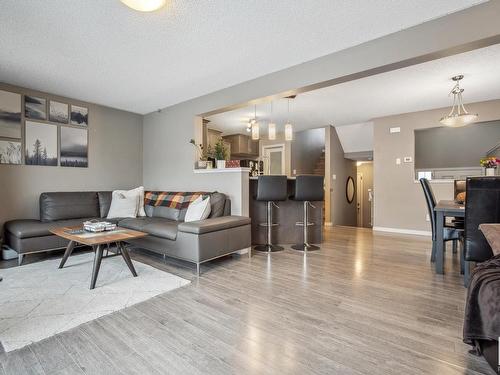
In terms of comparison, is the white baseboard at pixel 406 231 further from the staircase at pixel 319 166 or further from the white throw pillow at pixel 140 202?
the white throw pillow at pixel 140 202

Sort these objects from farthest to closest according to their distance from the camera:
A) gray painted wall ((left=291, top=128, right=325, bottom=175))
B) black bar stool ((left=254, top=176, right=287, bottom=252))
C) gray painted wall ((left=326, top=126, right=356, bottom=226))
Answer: gray painted wall ((left=291, top=128, right=325, bottom=175)), gray painted wall ((left=326, top=126, right=356, bottom=226)), black bar stool ((left=254, top=176, right=287, bottom=252))

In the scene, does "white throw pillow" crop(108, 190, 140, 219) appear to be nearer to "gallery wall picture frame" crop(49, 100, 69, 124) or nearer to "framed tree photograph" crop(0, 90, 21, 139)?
"gallery wall picture frame" crop(49, 100, 69, 124)

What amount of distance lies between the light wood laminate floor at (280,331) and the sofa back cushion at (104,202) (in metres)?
2.34

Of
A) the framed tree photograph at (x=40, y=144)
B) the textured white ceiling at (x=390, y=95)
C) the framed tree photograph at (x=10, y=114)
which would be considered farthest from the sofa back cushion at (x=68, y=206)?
the textured white ceiling at (x=390, y=95)

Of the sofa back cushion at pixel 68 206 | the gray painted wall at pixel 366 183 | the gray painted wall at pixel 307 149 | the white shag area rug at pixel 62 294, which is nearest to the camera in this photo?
the white shag area rug at pixel 62 294

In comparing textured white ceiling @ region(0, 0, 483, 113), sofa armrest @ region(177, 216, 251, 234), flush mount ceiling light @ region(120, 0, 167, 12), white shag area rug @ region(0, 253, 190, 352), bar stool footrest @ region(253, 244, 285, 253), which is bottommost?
bar stool footrest @ region(253, 244, 285, 253)

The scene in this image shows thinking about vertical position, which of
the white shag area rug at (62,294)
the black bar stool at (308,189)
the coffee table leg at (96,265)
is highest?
the black bar stool at (308,189)

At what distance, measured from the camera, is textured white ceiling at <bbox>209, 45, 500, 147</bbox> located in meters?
3.09

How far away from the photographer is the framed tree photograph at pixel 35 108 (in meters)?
3.77

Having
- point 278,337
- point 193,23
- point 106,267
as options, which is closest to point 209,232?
point 106,267

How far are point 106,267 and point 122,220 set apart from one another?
3.01 feet

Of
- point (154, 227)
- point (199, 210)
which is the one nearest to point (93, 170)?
point (154, 227)

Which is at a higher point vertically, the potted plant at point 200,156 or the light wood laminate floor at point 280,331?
the potted plant at point 200,156

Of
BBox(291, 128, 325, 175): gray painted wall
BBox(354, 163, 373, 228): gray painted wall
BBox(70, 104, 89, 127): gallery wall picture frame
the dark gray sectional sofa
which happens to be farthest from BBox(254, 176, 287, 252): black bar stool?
BBox(354, 163, 373, 228): gray painted wall
